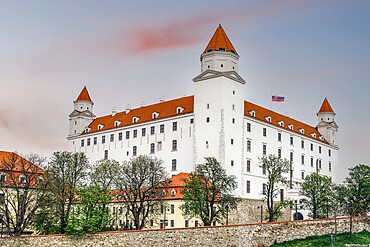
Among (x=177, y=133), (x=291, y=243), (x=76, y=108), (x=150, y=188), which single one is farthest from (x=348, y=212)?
(x=76, y=108)

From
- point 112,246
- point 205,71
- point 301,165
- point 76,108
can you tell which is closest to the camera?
point 112,246

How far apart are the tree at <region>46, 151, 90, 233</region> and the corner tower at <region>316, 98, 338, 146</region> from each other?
1914 inches

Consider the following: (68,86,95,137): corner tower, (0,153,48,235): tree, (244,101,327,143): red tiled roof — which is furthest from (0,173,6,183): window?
(68,86,95,137): corner tower

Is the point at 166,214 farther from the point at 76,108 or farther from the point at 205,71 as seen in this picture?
the point at 76,108

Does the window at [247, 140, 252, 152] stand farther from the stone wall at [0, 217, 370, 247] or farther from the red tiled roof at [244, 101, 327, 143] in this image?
the stone wall at [0, 217, 370, 247]

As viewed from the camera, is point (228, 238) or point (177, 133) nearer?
point (228, 238)

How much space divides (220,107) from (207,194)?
1560cm

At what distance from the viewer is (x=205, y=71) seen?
62.8 m

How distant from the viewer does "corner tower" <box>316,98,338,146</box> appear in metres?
86.8

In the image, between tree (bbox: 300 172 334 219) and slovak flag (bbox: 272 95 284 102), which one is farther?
slovak flag (bbox: 272 95 284 102)

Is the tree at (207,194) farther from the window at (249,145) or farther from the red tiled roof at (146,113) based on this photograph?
the red tiled roof at (146,113)

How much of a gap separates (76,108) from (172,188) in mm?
33133

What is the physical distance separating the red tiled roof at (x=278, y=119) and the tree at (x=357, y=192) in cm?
1627

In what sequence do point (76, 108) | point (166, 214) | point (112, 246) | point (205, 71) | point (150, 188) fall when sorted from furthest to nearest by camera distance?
1. point (76, 108)
2. point (205, 71)
3. point (166, 214)
4. point (150, 188)
5. point (112, 246)
